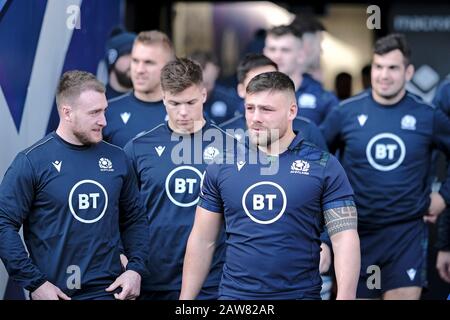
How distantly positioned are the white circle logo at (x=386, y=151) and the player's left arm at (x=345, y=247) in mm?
1986

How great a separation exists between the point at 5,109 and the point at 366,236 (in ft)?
8.96

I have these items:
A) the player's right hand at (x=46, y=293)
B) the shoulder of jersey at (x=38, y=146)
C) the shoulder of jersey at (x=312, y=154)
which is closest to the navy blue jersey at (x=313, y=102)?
the shoulder of jersey at (x=312, y=154)

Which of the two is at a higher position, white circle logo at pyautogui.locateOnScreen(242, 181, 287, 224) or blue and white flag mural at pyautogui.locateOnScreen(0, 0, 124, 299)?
blue and white flag mural at pyautogui.locateOnScreen(0, 0, 124, 299)

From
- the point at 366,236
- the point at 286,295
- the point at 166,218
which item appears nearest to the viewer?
the point at 286,295

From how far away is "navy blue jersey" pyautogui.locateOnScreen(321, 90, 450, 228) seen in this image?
7719 mm

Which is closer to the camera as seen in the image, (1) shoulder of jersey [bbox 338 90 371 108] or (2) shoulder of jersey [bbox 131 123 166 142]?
(2) shoulder of jersey [bbox 131 123 166 142]

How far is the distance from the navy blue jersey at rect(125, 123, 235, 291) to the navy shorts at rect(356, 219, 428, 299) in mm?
1482

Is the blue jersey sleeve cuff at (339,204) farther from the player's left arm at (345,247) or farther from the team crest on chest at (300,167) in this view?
the team crest on chest at (300,167)

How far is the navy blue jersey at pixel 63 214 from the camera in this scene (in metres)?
→ 5.81

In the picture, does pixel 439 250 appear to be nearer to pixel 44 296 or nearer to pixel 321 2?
pixel 44 296

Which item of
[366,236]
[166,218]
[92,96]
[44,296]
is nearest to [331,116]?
[366,236]

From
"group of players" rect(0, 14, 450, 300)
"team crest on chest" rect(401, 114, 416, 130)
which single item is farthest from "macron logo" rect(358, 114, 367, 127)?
"group of players" rect(0, 14, 450, 300)

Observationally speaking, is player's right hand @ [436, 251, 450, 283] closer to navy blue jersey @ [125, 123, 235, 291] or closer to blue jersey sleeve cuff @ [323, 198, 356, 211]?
navy blue jersey @ [125, 123, 235, 291]

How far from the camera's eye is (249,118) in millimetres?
5945
